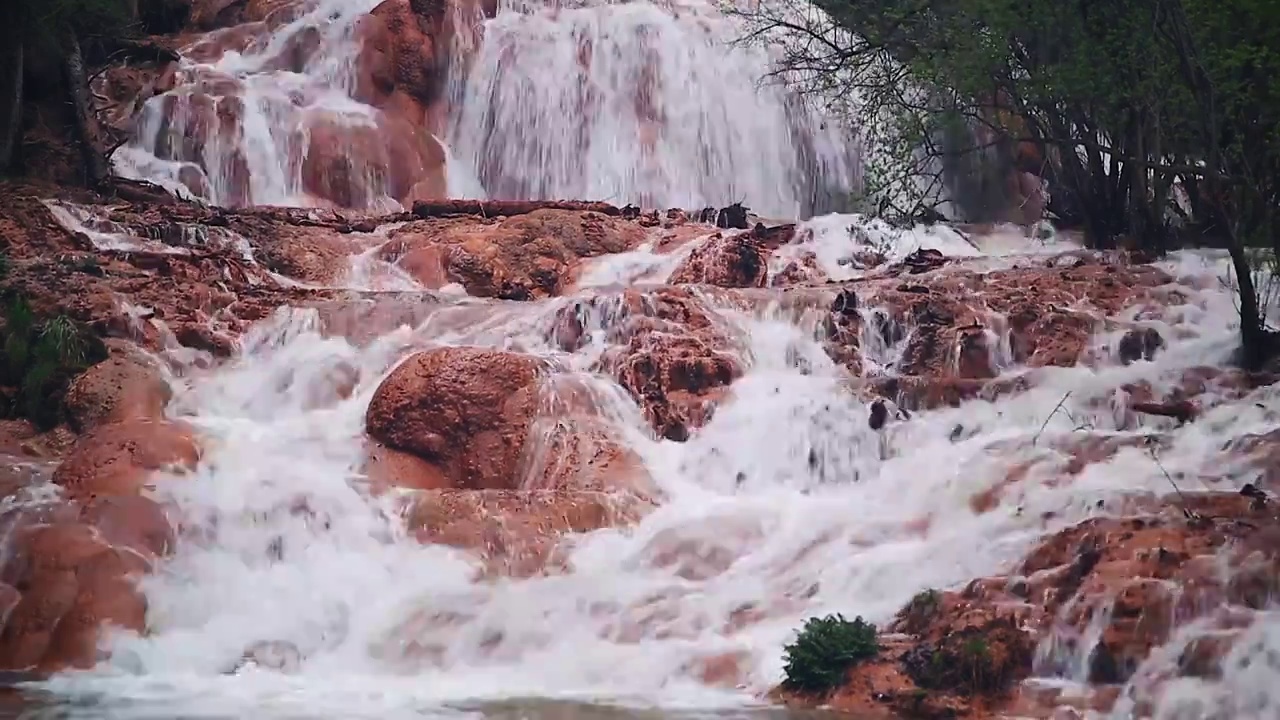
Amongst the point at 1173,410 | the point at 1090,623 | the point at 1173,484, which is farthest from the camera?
the point at 1173,410

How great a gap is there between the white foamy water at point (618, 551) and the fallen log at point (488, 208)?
4952mm

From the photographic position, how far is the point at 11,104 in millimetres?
18453

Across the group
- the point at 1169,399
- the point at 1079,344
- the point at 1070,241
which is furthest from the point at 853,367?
the point at 1070,241

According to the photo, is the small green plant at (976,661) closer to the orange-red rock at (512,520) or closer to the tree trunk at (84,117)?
the orange-red rock at (512,520)

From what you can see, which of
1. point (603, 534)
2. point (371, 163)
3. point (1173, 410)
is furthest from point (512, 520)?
point (371, 163)

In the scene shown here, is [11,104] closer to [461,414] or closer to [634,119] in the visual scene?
[634,119]

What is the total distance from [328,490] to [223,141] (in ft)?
35.3

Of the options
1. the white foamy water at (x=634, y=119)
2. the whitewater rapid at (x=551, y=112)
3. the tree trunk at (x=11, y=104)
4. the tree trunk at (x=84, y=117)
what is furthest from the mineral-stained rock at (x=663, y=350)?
the tree trunk at (x=11, y=104)

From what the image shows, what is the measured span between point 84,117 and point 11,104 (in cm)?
90

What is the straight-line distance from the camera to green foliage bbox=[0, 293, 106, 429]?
40.1 feet

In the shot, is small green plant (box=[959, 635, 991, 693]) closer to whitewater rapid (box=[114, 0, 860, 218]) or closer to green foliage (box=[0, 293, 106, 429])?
green foliage (box=[0, 293, 106, 429])

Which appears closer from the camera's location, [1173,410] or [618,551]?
[618,551]

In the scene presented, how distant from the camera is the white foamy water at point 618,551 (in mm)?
8844

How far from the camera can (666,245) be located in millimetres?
17172
